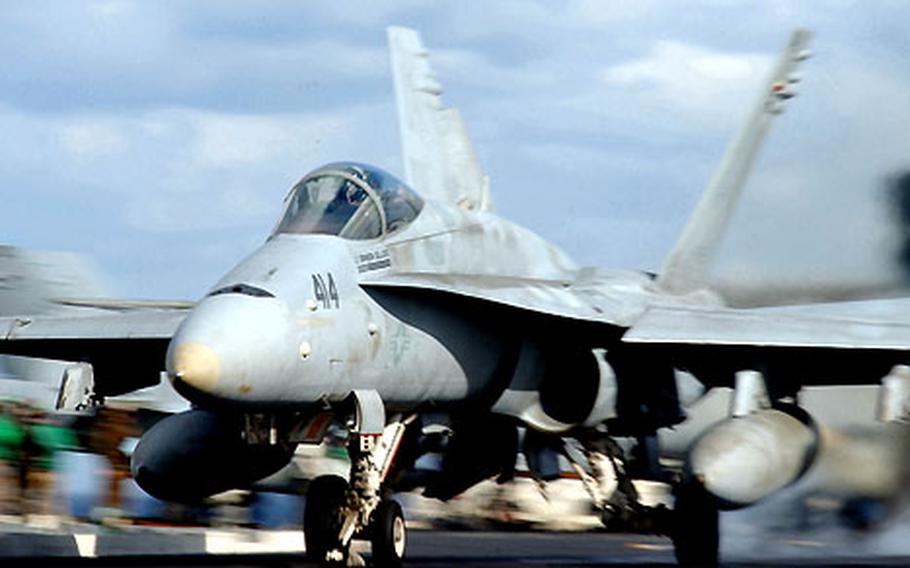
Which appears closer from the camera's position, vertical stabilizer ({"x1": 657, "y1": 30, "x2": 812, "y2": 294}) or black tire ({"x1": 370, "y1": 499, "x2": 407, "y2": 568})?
black tire ({"x1": 370, "y1": 499, "x2": 407, "y2": 568})

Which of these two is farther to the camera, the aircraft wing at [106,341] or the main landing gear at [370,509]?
the aircraft wing at [106,341]

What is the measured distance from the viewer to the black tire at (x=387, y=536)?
11891 millimetres

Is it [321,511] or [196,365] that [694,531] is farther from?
[196,365]

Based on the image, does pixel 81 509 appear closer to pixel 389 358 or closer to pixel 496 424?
pixel 496 424

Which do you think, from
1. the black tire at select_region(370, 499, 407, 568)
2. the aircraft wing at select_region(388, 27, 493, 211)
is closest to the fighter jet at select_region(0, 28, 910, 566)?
the black tire at select_region(370, 499, 407, 568)

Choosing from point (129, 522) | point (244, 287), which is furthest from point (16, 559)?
point (129, 522)

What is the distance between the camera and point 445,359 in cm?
1210

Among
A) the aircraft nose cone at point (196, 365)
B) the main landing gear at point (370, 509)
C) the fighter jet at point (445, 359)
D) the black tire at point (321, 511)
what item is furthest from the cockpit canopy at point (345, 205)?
the black tire at point (321, 511)

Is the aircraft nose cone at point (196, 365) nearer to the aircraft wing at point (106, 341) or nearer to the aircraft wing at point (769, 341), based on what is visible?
the aircraft wing at point (106, 341)

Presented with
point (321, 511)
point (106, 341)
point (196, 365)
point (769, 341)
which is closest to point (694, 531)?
point (769, 341)

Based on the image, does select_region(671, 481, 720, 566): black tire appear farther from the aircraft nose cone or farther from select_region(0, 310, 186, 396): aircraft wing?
the aircraft nose cone

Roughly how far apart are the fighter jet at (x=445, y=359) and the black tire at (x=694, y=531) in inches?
0.6

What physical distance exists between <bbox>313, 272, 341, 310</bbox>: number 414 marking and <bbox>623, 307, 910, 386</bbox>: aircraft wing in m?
2.24

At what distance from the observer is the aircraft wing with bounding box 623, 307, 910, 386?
1234 centimetres
